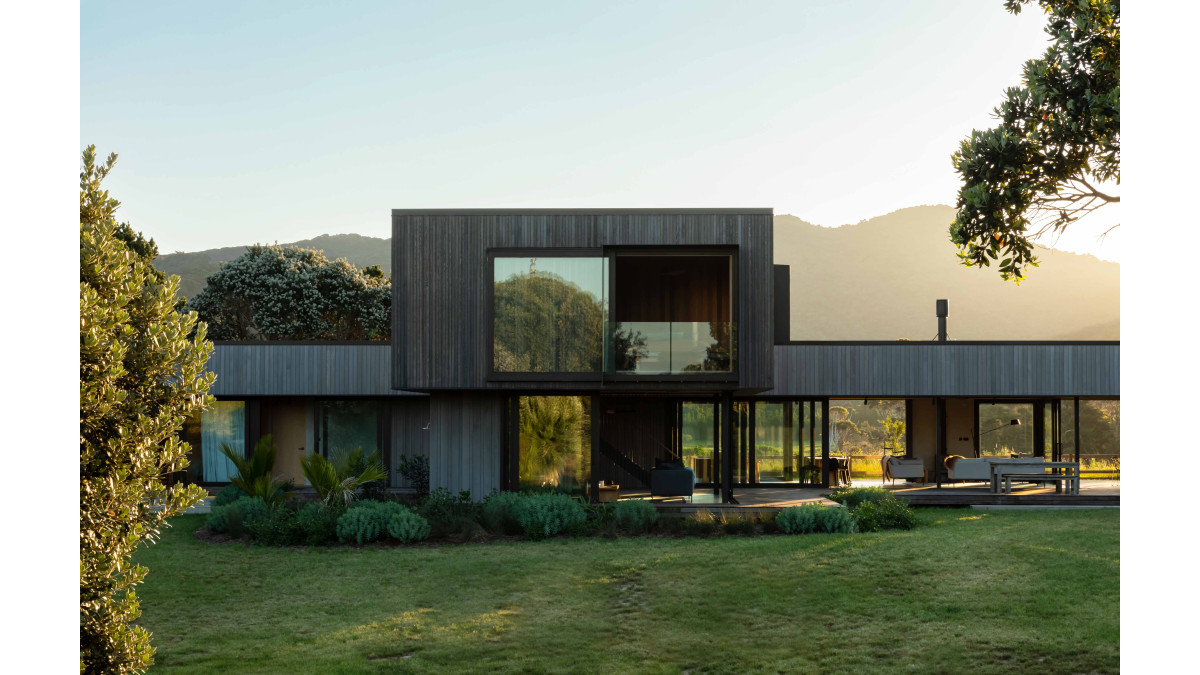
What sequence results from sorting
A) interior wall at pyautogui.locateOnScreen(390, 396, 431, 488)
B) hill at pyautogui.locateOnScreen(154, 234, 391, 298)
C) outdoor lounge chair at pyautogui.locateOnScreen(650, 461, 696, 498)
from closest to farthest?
outdoor lounge chair at pyautogui.locateOnScreen(650, 461, 696, 498)
interior wall at pyautogui.locateOnScreen(390, 396, 431, 488)
hill at pyautogui.locateOnScreen(154, 234, 391, 298)

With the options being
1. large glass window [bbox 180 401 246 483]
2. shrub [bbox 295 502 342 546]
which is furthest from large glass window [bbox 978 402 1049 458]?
large glass window [bbox 180 401 246 483]

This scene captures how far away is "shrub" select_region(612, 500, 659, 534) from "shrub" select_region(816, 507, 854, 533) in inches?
97.4

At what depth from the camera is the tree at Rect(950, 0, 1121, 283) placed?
6.73m

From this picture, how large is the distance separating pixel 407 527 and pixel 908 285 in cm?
7403

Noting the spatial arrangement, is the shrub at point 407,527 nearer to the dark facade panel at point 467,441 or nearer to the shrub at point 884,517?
the dark facade panel at point 467,441

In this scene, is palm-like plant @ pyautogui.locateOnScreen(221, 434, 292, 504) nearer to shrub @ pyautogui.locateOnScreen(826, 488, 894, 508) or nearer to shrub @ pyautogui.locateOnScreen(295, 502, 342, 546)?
shrub @ pyautogui.locateOnScreen(295, 502, 342, 546)

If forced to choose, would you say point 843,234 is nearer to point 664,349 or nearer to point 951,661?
point 664,349

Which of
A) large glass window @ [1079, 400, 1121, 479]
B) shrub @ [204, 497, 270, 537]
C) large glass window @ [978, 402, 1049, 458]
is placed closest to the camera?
shrub @ [204, 497, 270, 537]

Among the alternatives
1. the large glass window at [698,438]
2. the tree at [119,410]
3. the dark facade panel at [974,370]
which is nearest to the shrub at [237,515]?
the large glass window at [698,438]

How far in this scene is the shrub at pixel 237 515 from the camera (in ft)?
43.8

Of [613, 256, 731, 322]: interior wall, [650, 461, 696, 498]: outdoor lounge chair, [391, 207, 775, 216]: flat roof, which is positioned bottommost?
[650, 461, 696, 498]: outdoor lounge chair

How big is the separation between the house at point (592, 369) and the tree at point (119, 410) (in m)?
9.36
